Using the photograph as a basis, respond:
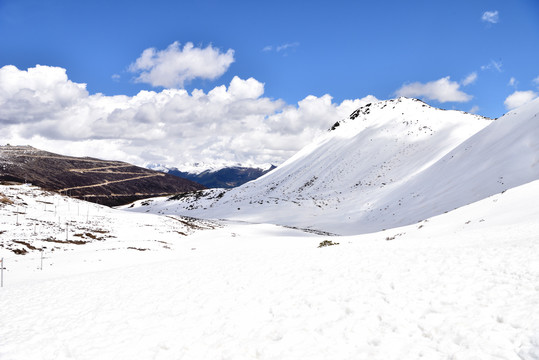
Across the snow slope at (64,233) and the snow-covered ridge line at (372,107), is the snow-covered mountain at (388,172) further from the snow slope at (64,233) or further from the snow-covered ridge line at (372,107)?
the snow slope at (64,233)

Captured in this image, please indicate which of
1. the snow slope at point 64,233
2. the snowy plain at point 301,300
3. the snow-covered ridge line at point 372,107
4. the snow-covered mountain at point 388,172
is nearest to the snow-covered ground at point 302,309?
the snowy plain at point 301,300

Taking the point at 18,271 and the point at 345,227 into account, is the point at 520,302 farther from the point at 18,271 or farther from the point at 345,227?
the point at 345,227

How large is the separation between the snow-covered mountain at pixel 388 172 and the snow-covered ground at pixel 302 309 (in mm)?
32850

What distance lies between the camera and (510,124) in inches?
2201

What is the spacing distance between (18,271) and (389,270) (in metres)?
27.2

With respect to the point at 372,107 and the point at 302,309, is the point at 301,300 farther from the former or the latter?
the point at 372,107

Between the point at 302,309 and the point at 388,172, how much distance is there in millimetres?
82599

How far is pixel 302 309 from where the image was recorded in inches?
372

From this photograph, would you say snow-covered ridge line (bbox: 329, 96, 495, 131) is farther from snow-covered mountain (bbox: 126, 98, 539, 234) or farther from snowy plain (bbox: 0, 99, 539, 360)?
snowy plain (bbox: 0, 99, 539, 360)

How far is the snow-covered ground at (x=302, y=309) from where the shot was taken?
7.09 metres

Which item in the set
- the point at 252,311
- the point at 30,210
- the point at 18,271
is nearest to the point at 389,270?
the point at 252,311

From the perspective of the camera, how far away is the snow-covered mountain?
4547 centimetres

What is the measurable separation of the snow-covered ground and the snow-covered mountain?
108 feet

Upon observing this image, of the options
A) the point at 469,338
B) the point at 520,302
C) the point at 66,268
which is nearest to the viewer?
the point at 469,338
